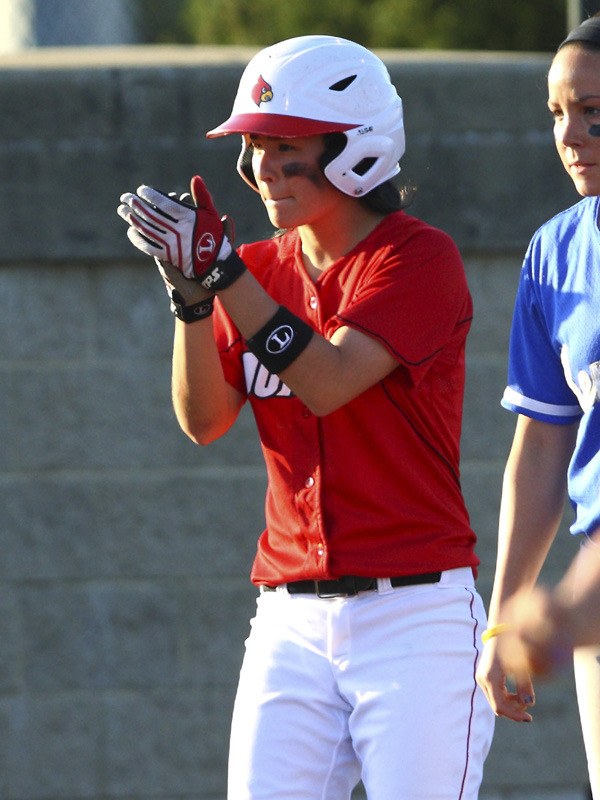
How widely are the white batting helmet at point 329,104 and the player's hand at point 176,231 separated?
0.28 metres

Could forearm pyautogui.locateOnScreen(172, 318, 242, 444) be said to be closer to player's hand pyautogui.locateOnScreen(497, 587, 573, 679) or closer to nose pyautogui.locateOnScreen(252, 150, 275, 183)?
nose pyautogui.locateOnScreen(252, 150, 275, 183)

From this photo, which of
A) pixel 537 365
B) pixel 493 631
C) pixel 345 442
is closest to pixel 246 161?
pixel 345 442

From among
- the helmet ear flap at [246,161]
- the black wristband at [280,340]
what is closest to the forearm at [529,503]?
the black wristband at [280,340]

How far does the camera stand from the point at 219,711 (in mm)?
5027

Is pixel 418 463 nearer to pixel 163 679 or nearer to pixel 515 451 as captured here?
pixel 515 451

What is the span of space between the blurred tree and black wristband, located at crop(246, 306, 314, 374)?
15.8 m

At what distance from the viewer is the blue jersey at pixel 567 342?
2.89 meters

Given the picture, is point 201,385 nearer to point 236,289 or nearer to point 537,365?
Answer: point 236,289

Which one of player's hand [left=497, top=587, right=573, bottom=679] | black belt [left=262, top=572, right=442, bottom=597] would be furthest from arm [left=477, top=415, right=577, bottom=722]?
player's hand [left=497, top=587, right=573, bottom=679]

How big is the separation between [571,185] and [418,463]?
204 centimetres

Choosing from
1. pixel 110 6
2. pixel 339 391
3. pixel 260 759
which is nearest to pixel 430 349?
pixel 339 391

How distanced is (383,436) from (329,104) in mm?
702

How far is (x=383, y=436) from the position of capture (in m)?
3.24

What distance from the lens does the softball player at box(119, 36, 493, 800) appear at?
3.13m
